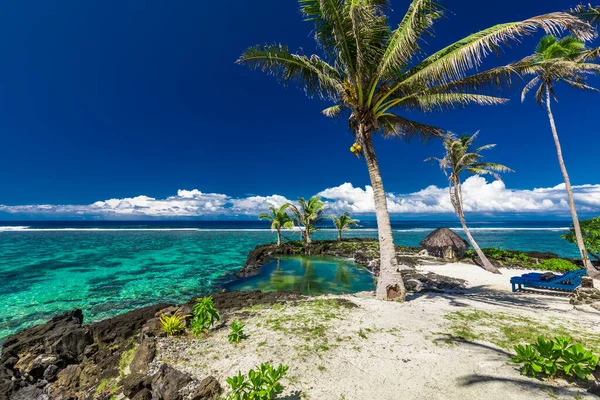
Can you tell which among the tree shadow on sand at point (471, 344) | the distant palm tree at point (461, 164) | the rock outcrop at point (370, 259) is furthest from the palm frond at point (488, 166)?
the tree shadow on sand at point (471, 344)

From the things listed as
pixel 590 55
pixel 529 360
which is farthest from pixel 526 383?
pixel 590 55

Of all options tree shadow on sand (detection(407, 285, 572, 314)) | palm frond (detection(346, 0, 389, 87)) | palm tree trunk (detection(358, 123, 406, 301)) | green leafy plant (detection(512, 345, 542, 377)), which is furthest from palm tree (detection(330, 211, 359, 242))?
green leafy plant (detection(512, 345, 542, 377))

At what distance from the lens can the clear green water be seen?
44.3 ft

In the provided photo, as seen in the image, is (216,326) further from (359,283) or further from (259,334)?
(359,283)

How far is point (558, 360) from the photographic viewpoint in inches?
156

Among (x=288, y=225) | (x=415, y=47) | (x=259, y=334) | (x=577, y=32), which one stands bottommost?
(x=259, y=334)

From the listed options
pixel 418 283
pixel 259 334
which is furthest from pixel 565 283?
pixel 259 334

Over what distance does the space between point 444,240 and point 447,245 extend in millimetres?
435

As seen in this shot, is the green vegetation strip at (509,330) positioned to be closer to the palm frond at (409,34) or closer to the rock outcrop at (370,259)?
the rock outcrop at (370,259)

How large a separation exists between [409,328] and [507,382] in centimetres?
224

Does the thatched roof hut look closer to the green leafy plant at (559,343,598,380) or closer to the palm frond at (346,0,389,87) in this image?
the palm frond at (346,0,389,87)

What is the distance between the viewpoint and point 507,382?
3.77 metres

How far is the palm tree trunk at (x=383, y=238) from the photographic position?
A: 8055 millimetres

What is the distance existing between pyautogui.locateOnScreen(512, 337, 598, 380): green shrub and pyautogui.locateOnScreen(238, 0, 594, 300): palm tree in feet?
13.5
